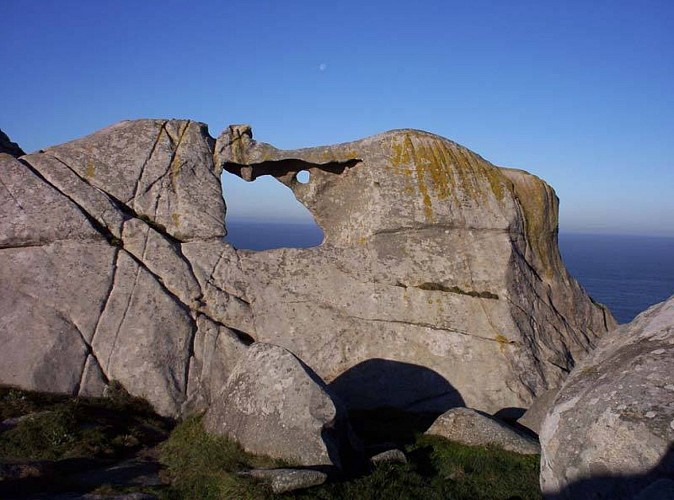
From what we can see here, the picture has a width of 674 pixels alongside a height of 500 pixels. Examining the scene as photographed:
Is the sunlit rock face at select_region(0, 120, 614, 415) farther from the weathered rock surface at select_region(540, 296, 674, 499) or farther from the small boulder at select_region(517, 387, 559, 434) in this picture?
the weathered rock surface at select_region(540, 296, 674, 499)

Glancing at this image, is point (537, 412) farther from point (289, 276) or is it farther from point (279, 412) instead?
point (289, 276)

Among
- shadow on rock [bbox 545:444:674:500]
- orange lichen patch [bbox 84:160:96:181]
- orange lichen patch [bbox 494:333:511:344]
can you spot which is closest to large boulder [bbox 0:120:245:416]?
orange lichen patch [bbox 84:160:96:181]

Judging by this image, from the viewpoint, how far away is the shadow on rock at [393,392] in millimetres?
14953

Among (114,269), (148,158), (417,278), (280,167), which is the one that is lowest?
(417,278)

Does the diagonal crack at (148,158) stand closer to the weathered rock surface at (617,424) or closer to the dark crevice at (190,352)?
the dark crevice at (190,352)

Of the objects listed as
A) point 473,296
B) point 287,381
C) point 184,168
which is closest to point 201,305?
point 184,168

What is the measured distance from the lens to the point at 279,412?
34.7 feet

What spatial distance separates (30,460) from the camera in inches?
386

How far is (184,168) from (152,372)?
5.55 m

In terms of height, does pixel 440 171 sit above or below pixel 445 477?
above

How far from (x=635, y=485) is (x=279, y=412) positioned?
602 centimetres

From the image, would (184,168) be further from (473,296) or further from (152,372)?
(473,296)

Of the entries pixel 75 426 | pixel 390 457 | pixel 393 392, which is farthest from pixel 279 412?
pixel 393 392

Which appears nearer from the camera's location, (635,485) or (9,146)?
(635,485)
